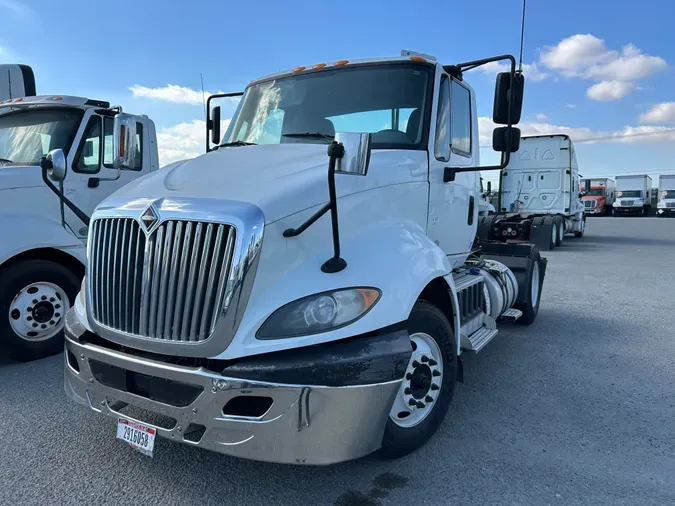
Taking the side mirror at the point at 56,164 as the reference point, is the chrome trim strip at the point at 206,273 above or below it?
below

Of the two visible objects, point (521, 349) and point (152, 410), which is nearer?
point (152, 410)

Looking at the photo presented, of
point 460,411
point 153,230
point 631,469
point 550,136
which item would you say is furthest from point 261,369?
point 550,136

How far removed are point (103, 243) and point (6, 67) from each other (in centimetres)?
696

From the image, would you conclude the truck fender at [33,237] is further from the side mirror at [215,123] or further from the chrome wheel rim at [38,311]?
the side mirror at [215,123]

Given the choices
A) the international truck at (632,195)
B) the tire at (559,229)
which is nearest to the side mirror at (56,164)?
the tire at (559,229)

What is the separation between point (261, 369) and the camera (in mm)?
2543

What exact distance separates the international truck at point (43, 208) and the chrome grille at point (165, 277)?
189 centimetres

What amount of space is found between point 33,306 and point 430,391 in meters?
4.07

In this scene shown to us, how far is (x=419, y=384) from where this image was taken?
134 inches

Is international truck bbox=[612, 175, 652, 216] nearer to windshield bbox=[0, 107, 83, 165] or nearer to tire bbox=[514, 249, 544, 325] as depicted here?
tire bbox=[514, 249, 544, 325]

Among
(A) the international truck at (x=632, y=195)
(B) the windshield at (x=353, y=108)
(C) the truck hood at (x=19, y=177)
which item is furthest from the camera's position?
(A) the international truck at (x=632, y=195)

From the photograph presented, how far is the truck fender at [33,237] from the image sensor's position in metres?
5.07

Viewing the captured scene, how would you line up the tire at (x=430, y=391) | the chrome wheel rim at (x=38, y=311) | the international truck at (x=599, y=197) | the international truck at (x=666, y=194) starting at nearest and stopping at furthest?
1. the tire at (x=430, y=391)
2. the chrome wheel rim at (x=38, y=311)
3. the international truck at (x=666, y=194)
4. the international truck at (x=599, y=197)

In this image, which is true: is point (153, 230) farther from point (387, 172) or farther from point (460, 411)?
point (460, 411)
